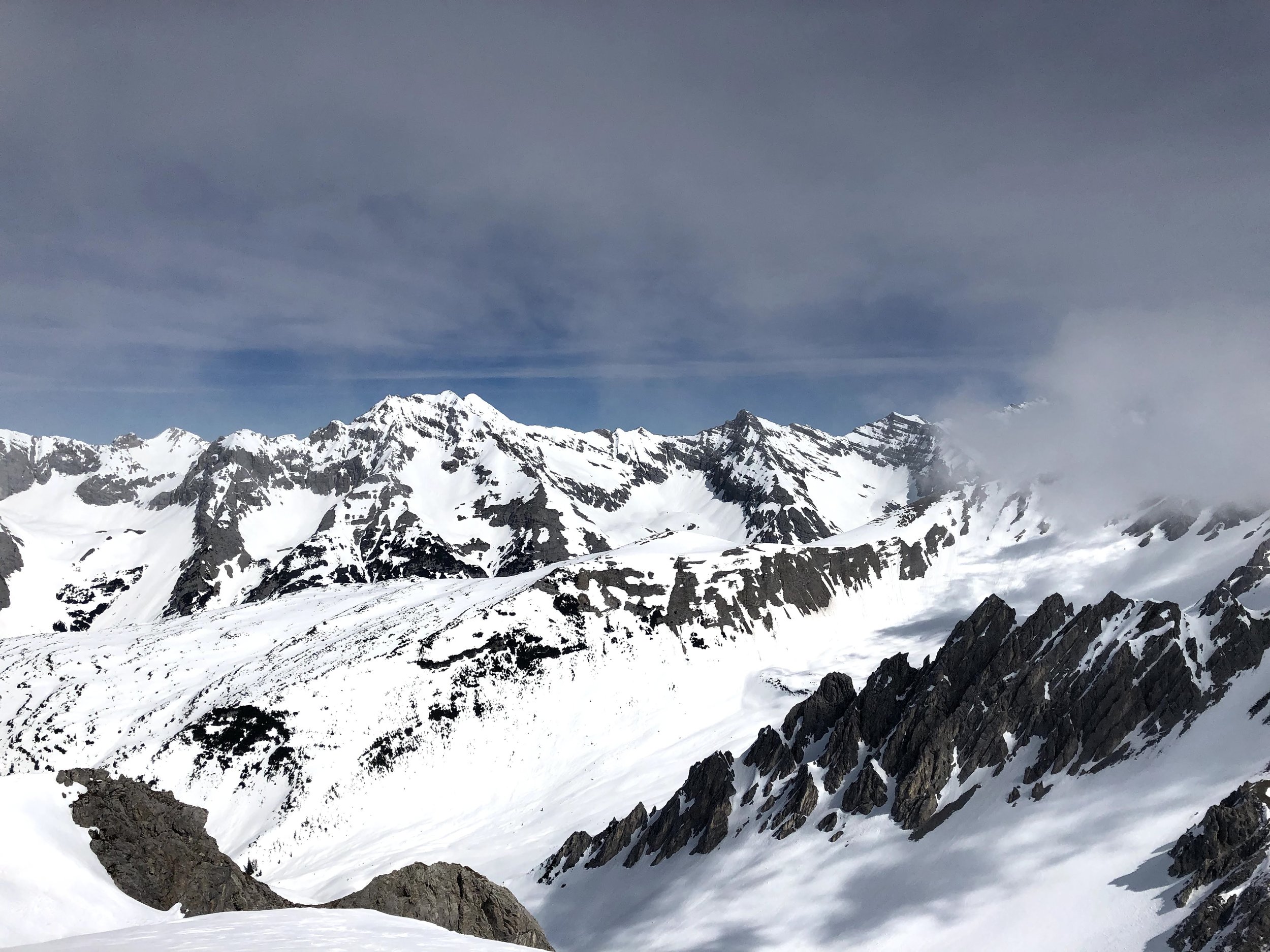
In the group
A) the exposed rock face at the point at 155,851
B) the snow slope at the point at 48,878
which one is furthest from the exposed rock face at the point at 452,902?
the snow slope at the point at 48,878

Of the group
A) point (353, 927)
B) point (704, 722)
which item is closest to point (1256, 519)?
point (704, 722)

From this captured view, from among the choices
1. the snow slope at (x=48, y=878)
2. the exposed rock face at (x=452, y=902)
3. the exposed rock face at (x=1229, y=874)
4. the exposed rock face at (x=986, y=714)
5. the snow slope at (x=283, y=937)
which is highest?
the snow slope at (x=48, y=878)

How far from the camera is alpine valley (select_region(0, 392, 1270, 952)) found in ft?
84.7

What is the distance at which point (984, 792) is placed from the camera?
44031 millimetres

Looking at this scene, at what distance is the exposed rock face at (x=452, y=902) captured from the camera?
26203 mm

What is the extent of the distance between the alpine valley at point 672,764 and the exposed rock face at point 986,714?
0.85 feet

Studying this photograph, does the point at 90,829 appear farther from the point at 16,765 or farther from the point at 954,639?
the point at 16,765

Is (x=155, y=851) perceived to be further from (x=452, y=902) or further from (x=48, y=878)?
(x=452, y=902)

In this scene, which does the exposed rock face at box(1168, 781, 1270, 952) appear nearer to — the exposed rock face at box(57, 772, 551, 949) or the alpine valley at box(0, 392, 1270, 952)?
the alpine valley at box(0, 392, 1270, 952)

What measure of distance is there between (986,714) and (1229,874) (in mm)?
21393

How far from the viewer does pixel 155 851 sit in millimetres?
23984

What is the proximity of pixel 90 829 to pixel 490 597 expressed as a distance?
96621 millimetres

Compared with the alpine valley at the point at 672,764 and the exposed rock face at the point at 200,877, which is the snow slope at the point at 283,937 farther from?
the exposed rock face at the point at 200,877

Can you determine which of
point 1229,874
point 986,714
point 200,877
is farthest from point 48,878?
point 986,714
